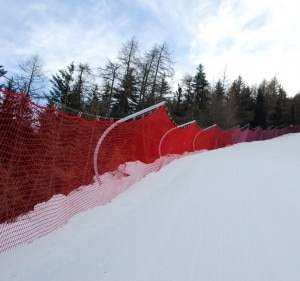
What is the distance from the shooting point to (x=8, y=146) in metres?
4.04

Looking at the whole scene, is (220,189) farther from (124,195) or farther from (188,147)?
(188,147)

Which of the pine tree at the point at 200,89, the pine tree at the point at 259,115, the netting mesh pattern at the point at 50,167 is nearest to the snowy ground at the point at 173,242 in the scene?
the netting mesh pattern at the point at 50,167

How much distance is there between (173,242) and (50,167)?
2.02 m

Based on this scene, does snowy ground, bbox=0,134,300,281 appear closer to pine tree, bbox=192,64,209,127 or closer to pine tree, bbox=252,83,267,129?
pine tree, bbox=192,64,209,127

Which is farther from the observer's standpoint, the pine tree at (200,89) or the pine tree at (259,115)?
the pine tree at (259,115)

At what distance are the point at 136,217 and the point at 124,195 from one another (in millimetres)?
1461

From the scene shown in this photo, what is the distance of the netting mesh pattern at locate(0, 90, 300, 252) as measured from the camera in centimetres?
394

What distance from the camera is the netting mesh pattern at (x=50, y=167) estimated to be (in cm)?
394

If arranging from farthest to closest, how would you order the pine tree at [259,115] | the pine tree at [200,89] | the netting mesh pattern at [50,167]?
the pine tree at [259,115] → the pine tree at [200,89] → the netting mesh pattern at [50,167]

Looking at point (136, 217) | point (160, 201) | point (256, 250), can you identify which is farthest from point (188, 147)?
point (256, 250)

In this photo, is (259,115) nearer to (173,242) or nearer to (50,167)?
(50,167)

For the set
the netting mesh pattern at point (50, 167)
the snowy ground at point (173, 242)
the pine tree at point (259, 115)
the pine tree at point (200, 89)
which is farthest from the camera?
the pine tree at point (259, 115)

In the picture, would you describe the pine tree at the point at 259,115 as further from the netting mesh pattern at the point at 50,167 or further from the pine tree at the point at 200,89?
the netting mesh pattern at the point at 50,167

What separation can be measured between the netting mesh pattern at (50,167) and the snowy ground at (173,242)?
24cm
